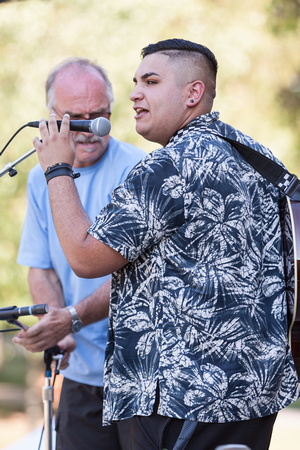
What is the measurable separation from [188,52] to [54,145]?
1.83 ft

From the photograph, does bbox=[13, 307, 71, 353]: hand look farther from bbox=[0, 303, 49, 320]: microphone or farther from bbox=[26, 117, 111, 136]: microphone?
bbox=[26, 117, 111, 136]: microphone

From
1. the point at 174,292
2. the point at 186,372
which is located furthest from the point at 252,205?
the point at 186,372

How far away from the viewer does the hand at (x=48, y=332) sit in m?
2.82

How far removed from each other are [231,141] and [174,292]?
53cm

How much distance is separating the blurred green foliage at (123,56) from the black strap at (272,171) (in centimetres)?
537

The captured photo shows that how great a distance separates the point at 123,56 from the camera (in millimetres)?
7664

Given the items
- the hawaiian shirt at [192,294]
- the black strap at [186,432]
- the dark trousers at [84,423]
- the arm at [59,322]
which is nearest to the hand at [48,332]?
the arm at [59,322]

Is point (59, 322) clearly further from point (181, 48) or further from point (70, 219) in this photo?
point (181, 48)

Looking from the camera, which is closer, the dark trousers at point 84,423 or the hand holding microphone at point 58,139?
the hand holding microphone at point 58,139

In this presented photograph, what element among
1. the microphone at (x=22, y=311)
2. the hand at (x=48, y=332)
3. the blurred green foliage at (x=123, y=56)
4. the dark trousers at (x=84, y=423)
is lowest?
the dark trousers at (x=84, y=423)

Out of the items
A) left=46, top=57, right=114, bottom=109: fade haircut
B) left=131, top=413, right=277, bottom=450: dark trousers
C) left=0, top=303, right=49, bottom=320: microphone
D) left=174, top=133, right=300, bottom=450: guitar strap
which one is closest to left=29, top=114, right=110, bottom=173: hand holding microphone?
left=174, top=133, right=300, bottom=450: guitar strap

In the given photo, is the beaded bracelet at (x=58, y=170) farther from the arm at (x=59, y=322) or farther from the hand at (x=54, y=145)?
the arm at (x=59, y=322)

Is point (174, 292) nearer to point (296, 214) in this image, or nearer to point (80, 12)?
point (296, 214)

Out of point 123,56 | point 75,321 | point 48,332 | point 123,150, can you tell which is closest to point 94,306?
point 75,321
